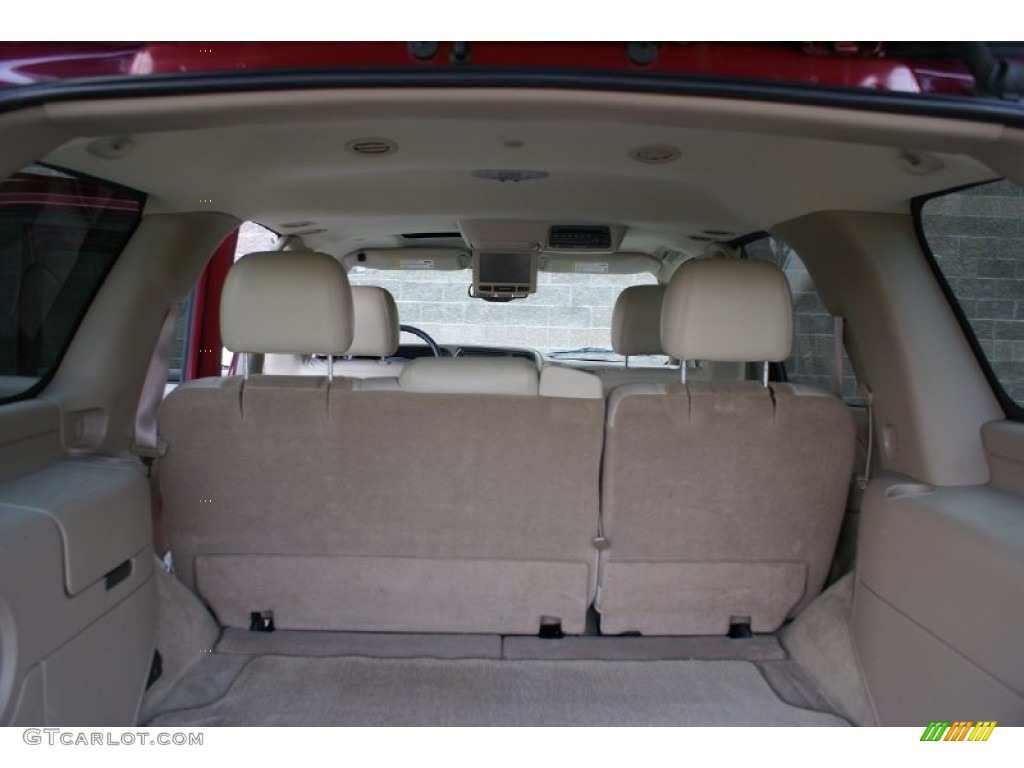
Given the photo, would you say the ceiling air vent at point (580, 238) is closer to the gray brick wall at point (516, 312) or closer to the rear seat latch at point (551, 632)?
the gray brick wall at point (516, 312)

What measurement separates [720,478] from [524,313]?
12.4ft

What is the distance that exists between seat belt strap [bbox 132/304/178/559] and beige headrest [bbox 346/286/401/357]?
79 cm

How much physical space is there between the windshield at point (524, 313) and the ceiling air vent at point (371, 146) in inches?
93.0

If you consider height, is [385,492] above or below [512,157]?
below

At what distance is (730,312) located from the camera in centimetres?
199

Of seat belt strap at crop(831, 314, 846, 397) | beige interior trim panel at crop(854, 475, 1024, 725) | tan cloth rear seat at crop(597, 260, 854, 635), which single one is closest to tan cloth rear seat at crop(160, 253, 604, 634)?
tan cloth rear seat at crop(597, 260, 854, 635)

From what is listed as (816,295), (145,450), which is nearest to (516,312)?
(816,295)

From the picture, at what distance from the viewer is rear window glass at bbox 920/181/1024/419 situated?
6.60 ft

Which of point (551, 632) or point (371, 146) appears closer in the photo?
point (371, 146)

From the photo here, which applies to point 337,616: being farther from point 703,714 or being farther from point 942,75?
point 942,75

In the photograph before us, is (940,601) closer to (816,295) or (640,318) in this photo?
(816,295)
